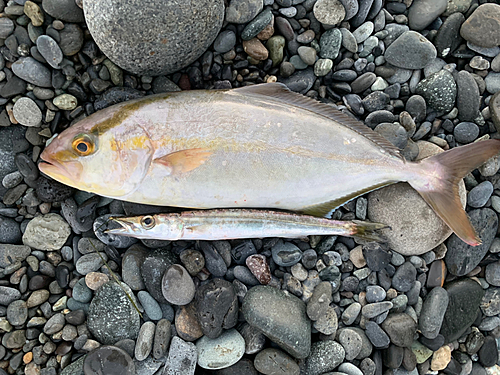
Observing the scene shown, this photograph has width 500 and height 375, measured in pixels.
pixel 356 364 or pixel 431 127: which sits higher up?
pixel 431 127

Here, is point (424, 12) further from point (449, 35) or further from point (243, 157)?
point (243, 157)

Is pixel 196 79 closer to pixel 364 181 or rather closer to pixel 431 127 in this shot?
pixel 364 181

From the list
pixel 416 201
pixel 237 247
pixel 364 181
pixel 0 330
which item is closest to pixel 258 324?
pixel 237 247

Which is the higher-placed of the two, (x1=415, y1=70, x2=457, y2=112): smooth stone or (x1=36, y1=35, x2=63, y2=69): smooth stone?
(x1=36, y1=35, x2=63, y2=69): smooth stone

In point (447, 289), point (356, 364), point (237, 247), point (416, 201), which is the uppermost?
point (416, 201)

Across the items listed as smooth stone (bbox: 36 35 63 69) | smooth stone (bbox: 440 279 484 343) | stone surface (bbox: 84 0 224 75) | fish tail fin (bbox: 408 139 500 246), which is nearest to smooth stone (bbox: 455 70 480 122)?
fish tail fin (bbox: 408 139 500 246)

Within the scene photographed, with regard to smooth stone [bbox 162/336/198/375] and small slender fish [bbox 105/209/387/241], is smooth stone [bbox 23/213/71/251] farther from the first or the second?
smooth stone [bbox 162/336/198/375]

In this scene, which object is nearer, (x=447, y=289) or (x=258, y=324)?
(x=258, y=324)

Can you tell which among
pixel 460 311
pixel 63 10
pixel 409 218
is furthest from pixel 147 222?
pixel 460 311
